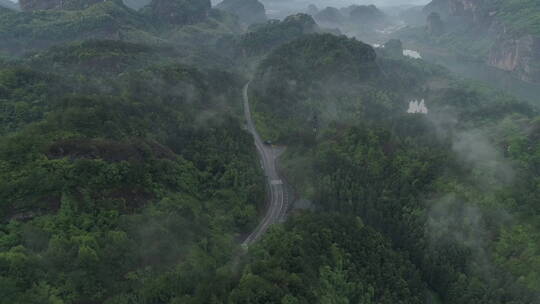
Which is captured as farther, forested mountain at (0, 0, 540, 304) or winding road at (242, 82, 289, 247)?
winding road at (242, 82, 289, 247)

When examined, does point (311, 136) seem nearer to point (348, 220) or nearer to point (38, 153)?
point (348, 220)

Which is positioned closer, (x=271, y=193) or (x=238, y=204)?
(x=238, y=204)

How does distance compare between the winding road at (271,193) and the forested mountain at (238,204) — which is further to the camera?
the winding road at (271,193)

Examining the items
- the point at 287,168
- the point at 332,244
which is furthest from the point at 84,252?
the point at 287,168

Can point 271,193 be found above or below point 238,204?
below
